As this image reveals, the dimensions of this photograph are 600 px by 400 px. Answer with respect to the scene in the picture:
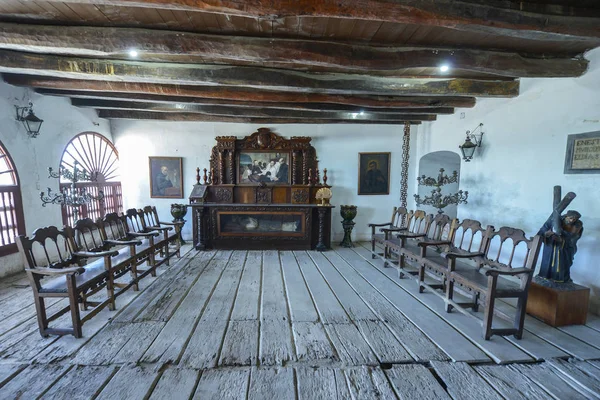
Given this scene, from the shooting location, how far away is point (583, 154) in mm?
2934

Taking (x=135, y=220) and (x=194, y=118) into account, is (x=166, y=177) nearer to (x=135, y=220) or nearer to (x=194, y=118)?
(x=194, y=118)

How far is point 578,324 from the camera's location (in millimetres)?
2691

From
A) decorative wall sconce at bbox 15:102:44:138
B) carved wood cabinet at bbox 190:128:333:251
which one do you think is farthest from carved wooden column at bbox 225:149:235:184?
decorative wall sconce at bbox 15:102:44:138

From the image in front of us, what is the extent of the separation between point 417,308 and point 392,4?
3.07m

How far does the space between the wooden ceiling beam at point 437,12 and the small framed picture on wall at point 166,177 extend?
163 inches

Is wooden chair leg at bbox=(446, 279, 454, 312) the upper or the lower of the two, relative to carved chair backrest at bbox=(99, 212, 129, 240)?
lower

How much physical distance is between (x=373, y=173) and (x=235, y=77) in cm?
403

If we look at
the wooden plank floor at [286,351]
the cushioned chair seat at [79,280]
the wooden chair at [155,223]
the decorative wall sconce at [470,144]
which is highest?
the decorative wall sconce at [470,144]

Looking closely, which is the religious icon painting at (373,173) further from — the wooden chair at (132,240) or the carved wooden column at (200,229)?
the wooden chair at (132,240)

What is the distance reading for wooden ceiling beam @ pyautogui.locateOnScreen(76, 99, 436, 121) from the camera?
4793 mm

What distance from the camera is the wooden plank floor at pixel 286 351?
1.86 metres

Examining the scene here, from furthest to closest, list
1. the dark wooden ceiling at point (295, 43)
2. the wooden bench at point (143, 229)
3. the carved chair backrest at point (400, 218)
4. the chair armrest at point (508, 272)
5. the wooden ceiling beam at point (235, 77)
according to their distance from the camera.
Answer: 1. the carved chair backrest at point (400, 218)
2. the wooden bench at point (143, 229)
3. the wooden ceiling beam at point (235, 77)
4. the chair armrest at point (508, 272)
5. the dark wooden ceiling at point (295, 43)

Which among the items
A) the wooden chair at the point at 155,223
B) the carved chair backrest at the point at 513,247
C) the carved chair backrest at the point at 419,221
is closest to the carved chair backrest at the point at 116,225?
the wooden chair at the point at 155,223

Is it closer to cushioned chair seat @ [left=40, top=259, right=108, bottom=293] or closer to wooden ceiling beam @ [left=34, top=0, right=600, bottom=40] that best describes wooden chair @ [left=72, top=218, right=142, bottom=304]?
cushioned chair seat @ [left=40, top=259, right=108, bottom=293]
